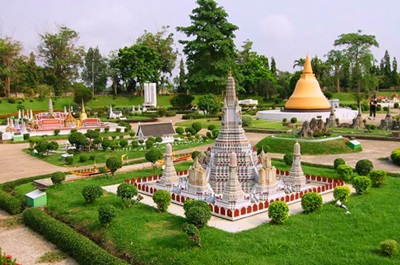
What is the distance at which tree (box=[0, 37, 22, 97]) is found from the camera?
209ft

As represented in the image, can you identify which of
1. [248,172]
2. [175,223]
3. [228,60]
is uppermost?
[228,60]

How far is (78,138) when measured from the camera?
85.7 ft

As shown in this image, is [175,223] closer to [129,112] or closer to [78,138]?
[78,138]

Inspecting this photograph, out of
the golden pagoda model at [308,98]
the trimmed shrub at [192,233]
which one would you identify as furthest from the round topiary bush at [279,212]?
the golden pagoda model at [308,98]

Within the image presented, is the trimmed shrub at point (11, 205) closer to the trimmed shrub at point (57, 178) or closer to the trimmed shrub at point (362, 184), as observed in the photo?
the trimmed shrub at point (57, 178)

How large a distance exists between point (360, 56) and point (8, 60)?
6208 centimetres

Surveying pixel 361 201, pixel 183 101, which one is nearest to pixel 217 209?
pixel 361 201

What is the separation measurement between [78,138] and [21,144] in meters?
10.6

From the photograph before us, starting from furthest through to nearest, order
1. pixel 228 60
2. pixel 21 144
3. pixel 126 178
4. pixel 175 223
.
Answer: pixel 228 60 < pixel 21 144 < pixel 126 178 < pixel 175 223

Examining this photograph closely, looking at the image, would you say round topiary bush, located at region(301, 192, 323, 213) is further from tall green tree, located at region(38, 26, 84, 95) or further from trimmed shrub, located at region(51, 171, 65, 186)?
tall green tree, located at region(38, 26, 84, 95)

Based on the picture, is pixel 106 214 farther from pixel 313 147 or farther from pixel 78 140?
pixel 313 147

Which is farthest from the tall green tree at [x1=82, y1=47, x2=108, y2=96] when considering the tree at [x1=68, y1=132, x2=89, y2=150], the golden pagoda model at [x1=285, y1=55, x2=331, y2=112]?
the tree at [x1=68, y1=132, x2=89, y2=150]

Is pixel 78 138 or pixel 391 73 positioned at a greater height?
pixel 391 73

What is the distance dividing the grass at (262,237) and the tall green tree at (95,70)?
7221 cm
